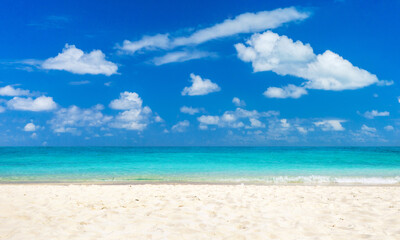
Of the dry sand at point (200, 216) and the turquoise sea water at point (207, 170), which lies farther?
the turquoise sea water at point (207, 170)

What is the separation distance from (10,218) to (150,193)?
4652 millimetres

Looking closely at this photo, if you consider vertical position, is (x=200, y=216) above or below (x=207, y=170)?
below

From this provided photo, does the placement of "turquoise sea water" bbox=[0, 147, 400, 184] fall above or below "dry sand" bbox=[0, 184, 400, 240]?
above

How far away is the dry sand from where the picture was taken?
611cm

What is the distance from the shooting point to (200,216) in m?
7.43

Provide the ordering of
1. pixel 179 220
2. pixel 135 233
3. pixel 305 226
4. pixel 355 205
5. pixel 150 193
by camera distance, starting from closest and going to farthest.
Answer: pixel 135 233, pixel 305 226, pixel 179 220, pixel 355 205, pixel 150 193

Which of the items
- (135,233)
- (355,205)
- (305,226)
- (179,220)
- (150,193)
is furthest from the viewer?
(150,193)

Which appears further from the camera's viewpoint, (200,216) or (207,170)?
(207,170)

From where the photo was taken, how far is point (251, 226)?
6543 millimetres

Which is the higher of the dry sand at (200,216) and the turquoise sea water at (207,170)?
the turquoise sea water at (207,170)

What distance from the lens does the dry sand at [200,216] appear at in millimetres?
6105

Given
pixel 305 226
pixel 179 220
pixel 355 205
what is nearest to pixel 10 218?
pixel 179 220

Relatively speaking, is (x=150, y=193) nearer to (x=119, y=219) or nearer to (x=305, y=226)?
(x=119, y=219)

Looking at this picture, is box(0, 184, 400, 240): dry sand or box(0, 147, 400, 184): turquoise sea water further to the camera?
box(0, 147, 400, 184): turquoise sea water
